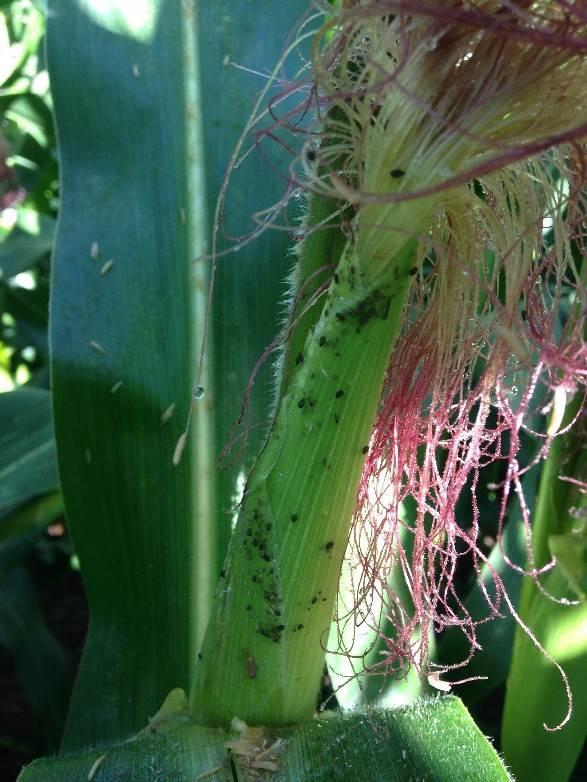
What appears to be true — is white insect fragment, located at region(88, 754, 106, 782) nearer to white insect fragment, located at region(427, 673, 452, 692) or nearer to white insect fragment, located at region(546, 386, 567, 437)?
white insect fragment, located at region(427, 673, 452, 692)

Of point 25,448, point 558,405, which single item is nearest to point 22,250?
point 25,448

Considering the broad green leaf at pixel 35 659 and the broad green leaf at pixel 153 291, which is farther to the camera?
the broad green leaf at pixel 35 659

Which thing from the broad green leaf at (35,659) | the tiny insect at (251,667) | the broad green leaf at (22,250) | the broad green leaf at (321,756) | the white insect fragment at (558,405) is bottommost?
the broad green leaf at (35,659)

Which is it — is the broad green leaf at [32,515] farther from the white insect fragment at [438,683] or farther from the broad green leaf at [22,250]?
the white insect fragment at [438,683]

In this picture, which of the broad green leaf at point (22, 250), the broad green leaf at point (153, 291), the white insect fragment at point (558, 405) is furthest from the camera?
the broad green leaf at point (22, 250)

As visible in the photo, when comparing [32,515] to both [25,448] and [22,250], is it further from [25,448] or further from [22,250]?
[22,250]

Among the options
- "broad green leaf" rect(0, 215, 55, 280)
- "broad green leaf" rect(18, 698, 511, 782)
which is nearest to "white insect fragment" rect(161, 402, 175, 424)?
"broad green leaf" rect(18, 698, 511, 782)

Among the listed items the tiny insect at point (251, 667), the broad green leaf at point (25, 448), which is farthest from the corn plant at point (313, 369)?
the broad green leaf at point (25, 448)

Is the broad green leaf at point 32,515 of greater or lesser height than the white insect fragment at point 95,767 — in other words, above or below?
above
